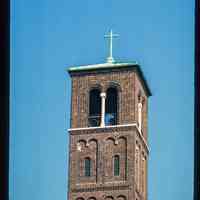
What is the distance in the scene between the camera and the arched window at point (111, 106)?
26875mm

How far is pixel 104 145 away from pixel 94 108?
5.28 feet

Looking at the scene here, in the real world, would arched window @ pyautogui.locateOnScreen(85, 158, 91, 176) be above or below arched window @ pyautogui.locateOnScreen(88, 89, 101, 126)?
below

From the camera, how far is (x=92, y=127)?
2738cm

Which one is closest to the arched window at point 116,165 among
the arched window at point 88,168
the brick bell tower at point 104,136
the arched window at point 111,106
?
the brick bell tower at point 104,136

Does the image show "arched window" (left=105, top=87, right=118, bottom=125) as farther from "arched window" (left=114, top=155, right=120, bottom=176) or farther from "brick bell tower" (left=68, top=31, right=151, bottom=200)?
"arched window" (left=114, top=155, right=120, bottom=176)

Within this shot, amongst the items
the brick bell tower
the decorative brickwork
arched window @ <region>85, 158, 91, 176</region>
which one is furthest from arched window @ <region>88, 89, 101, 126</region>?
arched window @ <region>85, 158, 91, 176</region>

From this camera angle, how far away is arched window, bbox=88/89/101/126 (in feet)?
87.5

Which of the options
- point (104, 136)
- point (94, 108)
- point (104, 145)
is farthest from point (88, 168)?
point (94, 108)

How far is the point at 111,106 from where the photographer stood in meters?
27.3

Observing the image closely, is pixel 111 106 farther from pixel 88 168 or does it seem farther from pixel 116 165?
pixel 88 168
